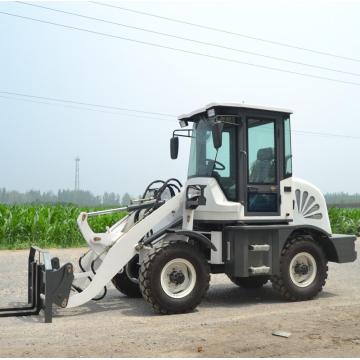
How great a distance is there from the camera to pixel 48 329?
6.82m

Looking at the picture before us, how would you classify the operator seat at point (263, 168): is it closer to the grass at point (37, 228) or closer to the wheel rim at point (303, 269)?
the wheel rim at point (303, 269)

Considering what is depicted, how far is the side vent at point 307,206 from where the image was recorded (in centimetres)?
948

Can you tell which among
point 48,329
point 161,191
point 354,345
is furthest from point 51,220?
point 354,345

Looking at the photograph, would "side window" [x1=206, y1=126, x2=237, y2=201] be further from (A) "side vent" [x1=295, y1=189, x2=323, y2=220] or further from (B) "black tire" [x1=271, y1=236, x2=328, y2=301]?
(A) "side vent" [x1=295, y1=189, x2=323, y2=220]

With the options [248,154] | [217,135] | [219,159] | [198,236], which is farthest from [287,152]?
[198,236]

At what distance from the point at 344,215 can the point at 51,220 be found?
14107 millimetres

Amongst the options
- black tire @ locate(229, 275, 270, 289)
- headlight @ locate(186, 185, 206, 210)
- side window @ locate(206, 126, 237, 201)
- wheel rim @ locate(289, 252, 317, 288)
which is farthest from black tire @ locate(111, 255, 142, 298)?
wheel rim @ locate(289, 252, 317, 288)

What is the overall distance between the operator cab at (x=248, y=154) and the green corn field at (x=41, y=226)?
9.28 meters

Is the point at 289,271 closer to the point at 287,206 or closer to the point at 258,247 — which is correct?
the point at 258,247

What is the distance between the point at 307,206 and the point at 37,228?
33.7ft

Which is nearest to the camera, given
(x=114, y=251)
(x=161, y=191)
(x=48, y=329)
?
(x=48, y=329)

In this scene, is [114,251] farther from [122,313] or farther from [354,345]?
[354,345]

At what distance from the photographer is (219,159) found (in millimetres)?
8797

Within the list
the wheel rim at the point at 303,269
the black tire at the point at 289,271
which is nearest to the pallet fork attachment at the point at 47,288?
the black tire at the point at 289,271
